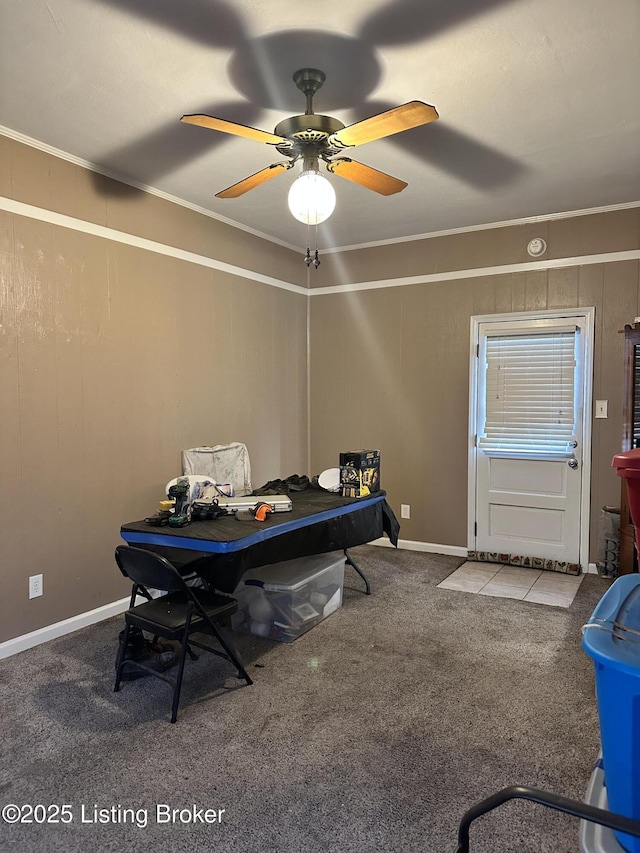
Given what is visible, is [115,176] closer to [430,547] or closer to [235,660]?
[235,660]

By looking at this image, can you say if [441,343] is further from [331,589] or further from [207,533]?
[207,533]

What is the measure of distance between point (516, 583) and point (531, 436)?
1.20 meters

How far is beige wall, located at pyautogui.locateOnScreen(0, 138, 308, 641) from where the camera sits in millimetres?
3068

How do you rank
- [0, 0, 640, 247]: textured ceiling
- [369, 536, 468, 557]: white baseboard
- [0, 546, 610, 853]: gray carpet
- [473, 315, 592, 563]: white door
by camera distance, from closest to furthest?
[0, 546, 610, 853]: gray carpet < [0, 0, 640, 247]: textured ceiling < [473, 315, 592, 563]: white door < [369, 536, 468, 557]: white baseboard

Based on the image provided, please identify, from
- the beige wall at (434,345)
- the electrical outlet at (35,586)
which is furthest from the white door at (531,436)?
the electrical outlet at (35,586)

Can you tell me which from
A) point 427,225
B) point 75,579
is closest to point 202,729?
point 75,579

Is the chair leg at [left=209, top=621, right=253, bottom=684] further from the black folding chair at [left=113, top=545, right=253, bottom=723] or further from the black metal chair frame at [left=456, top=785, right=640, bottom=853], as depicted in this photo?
the black metal chair frame at [left=456, top=785, right=640, bottom=853]

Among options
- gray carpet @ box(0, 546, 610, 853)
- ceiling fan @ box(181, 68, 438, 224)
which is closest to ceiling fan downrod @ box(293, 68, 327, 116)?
ceiling fan @ box(181, 68, 438, 224)

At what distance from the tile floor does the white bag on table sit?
1.74 meters

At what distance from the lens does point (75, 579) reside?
11.1 ft

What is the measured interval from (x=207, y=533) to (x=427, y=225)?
3374 millimetres

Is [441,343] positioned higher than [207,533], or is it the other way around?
[441,343]

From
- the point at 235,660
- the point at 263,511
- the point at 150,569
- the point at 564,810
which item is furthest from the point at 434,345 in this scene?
the point at 564,810

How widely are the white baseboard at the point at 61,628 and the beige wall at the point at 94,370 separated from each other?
44 mm
